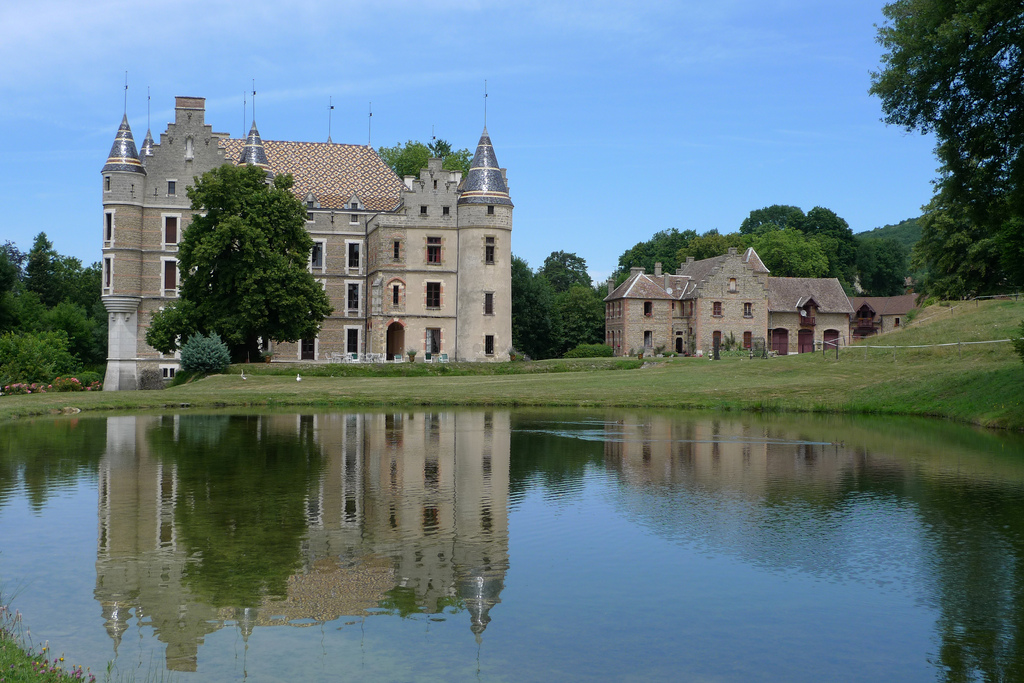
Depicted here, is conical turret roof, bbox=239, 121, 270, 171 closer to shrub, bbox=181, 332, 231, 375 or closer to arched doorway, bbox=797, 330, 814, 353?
shrub, bbox=181, 332, 231, 375

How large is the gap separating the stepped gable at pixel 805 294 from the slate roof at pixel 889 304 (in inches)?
519

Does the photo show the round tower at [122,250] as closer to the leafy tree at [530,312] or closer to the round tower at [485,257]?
the round tower at [485,257]

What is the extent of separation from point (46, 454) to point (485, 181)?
137 ft

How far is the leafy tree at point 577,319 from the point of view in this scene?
76625mm

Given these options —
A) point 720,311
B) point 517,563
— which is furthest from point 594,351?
point 517,563

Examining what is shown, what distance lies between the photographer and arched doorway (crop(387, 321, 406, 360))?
61125 mm

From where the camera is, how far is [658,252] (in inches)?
4336

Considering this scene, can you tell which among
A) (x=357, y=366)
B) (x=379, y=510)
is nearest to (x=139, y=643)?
(x=379, y=510)

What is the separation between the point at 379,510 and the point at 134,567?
4.00 meters

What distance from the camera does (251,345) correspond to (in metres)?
50.1

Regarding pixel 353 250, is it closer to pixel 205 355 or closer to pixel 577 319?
pixel 205 355

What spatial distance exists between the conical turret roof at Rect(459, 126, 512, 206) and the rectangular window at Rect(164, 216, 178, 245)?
1846 centimetres

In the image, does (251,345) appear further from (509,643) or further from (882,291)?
(882,291)

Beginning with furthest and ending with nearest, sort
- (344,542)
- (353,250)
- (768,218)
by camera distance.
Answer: (768,218), (353,250), (344,542)
